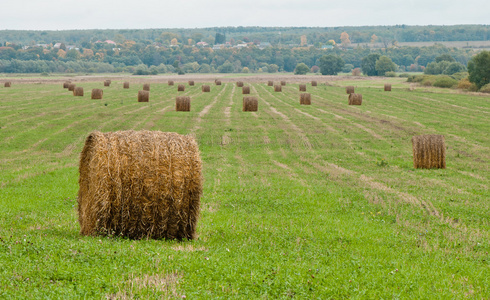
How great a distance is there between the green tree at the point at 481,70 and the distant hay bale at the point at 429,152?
56377 millimetres

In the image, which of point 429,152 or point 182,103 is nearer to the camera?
point 429,152

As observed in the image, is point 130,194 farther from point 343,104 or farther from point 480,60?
point 480,60

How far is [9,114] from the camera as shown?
3781cm

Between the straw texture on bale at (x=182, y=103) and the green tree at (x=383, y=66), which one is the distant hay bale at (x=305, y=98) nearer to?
the straw texture on bale at (x=182, y=103)

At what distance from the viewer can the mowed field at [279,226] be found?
8.14m

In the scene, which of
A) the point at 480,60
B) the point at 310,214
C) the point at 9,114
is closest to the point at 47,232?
the point at 310,214

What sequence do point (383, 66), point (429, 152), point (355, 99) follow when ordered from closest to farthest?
point (429, 152)
point (355, 99)
point (383, 66)

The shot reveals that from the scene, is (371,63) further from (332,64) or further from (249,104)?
(249,104)

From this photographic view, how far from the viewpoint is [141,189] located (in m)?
10.6

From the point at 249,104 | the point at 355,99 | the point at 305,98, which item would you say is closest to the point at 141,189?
the point at 249,104

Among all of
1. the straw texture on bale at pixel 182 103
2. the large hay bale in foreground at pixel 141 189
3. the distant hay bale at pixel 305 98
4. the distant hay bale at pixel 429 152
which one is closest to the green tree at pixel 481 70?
the distant hay bale at pixel 305 98

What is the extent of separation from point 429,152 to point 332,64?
14841cm

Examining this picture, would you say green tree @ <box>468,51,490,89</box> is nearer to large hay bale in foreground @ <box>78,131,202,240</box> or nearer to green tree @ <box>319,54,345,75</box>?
large hay bale in foreground @ <box>78,131,202,240</box>

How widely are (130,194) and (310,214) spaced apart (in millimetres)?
4882
